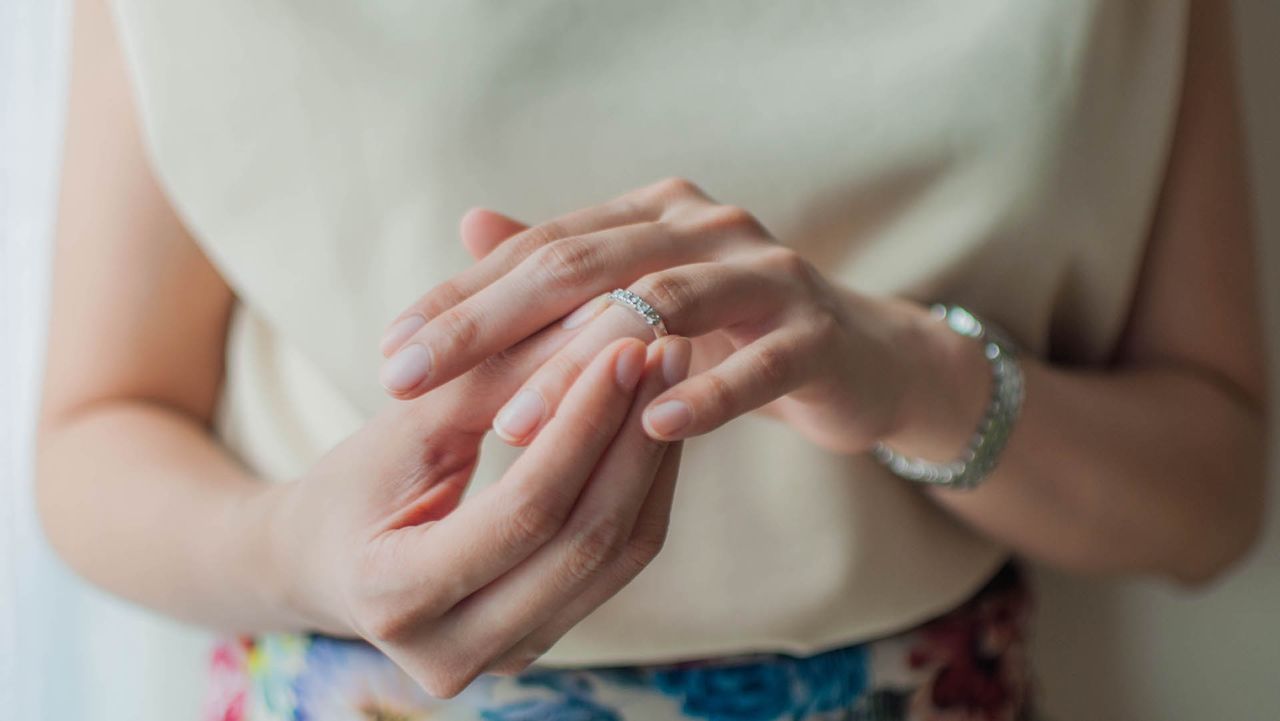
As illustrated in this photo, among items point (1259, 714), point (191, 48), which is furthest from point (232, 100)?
point (1259, 714)

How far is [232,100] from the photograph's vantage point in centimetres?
67

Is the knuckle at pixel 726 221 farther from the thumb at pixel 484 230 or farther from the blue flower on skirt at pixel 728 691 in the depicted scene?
the blue flower on skirt at pixel 728 691

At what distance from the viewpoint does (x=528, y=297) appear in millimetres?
483

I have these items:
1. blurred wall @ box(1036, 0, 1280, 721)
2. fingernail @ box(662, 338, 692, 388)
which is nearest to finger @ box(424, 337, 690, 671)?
fingernail @ box(662, 338, 692, 388)

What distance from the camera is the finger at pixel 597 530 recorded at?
17.9 inches

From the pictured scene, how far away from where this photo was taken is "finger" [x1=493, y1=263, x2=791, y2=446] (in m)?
0.46

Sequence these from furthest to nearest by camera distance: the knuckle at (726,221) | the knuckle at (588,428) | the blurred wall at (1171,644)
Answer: the blurred wall at (1171,644)
the knuckle at (726,221)
the knuckle at (588,428)

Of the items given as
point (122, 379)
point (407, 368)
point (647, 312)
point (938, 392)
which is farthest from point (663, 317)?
point (122, 379)

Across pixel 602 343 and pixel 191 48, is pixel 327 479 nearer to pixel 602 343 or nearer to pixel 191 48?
pixel 602 343

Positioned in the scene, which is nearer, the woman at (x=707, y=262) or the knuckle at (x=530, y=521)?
the knuckle at (x=530, y=521)

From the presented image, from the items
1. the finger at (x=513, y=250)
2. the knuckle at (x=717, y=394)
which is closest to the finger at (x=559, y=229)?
the finger at (x=513, y=250)

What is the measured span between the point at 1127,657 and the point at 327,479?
87 cm

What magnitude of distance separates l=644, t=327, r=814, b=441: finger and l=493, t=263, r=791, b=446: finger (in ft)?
0.07

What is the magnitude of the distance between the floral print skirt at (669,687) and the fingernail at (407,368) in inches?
12.2
